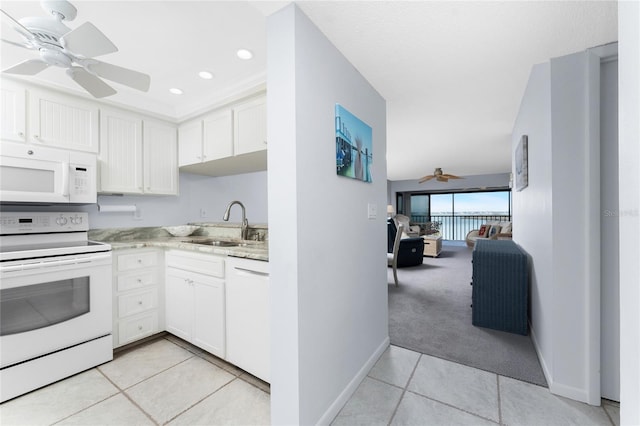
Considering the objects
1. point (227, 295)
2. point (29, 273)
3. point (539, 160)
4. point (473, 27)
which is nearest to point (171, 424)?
point (227, 295)

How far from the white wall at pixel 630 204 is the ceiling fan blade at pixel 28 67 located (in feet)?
8.28

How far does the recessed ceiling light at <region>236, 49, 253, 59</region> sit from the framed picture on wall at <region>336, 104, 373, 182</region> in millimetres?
886

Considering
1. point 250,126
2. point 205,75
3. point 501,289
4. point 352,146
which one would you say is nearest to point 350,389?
point 352,146

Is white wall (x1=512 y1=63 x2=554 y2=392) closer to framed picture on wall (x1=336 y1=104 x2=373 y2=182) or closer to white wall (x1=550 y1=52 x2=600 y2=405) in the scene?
white wall (x1=550 y1=52 x2=600 y2=405)

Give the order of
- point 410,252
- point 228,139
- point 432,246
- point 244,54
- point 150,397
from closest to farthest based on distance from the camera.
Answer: point 150,397 → point 244,54 → point 228,139 → point 410,252 → point 432,246

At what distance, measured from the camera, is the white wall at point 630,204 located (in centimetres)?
58

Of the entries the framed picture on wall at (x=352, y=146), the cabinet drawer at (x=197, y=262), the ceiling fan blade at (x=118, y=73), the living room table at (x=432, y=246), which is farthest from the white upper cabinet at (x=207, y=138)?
the living room table at (x=432, y=246)

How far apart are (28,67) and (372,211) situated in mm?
2348

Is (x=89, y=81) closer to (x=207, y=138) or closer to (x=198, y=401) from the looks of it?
(x=207, y=138)

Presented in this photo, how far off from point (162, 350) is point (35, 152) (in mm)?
1807

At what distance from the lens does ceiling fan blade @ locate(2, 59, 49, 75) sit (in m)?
1.53

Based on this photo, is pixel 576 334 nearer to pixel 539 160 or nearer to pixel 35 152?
pixel 539 160

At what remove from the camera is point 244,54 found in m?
1.96

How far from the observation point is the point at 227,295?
1895mm
